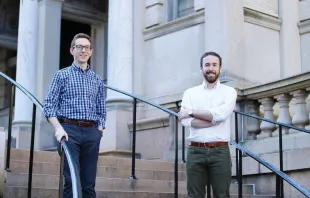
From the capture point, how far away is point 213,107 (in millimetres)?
5207

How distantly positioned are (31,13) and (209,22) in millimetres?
4652

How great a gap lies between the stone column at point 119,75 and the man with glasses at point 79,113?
5.53 meters

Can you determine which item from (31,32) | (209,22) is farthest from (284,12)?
(31,32)

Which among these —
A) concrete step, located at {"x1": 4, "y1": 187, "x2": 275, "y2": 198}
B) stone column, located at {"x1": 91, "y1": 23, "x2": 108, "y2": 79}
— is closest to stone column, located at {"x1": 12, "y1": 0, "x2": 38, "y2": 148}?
stone column, located at {"x1": 91, "y1": 23, "x2": 108, "y2": 79}

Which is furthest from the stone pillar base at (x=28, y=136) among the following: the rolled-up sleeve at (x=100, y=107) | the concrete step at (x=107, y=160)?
the rolled-up sleeve at (x=100, y=107)

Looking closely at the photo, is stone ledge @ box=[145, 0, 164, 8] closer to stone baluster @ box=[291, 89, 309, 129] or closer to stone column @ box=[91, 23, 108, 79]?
stone column @ box=[91, 23, 108, 79]

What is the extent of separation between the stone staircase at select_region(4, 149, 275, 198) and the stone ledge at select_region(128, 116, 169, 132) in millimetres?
1728

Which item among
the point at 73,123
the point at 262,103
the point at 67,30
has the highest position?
the point at 67,30

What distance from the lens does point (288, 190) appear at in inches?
312

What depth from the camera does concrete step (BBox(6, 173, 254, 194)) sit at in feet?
22.7

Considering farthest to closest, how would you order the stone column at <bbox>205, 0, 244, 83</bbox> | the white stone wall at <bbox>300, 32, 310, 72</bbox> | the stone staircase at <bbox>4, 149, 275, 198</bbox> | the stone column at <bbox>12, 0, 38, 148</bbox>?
1. the stone column at <bbox>12, 0, 38, 148</bbox>
2. the white stone wall at <bbox>300, 32, 310, 72</bbox>
3. the stone column at <bbox>205, 0, 244, 83</bbox>
4. the stone staircase at <bbox>4, 149, 275, 198</bbox>

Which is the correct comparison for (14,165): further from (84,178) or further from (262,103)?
(262,103)

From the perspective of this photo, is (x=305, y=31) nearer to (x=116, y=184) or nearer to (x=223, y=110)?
(x=116, y=184)

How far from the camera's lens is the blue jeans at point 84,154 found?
16.8 ft
